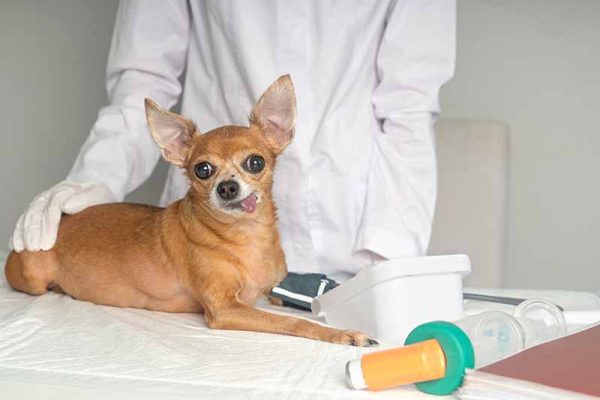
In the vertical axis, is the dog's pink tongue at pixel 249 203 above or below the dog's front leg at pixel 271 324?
above

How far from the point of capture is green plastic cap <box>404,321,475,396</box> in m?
0.93

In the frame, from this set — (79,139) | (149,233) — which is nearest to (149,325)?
(149,233)

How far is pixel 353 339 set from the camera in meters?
1.21

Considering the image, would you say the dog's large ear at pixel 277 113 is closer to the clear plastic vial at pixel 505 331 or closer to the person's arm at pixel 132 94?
the person's arm at pixel 132 94

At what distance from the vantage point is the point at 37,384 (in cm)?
101

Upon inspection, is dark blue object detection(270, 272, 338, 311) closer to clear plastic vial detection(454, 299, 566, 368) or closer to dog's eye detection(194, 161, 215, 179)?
dog's eye detection(194, 161, 215, 179)

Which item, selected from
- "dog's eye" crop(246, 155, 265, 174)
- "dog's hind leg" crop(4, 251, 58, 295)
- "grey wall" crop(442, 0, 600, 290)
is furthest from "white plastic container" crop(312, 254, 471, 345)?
"grey wall" crop(442, 0, 600, 290)

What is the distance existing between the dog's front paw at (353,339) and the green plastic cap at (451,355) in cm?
23

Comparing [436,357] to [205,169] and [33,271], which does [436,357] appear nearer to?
[205,169]

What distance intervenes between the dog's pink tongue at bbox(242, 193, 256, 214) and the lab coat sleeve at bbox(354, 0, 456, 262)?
344 mm

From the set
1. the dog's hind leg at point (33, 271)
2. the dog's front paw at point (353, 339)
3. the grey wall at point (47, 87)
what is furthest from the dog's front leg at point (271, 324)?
the grey wall at point (47, 87)

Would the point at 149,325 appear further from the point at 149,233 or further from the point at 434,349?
the point at 434,349

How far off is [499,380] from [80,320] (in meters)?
0.71

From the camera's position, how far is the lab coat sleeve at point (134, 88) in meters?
1.74
